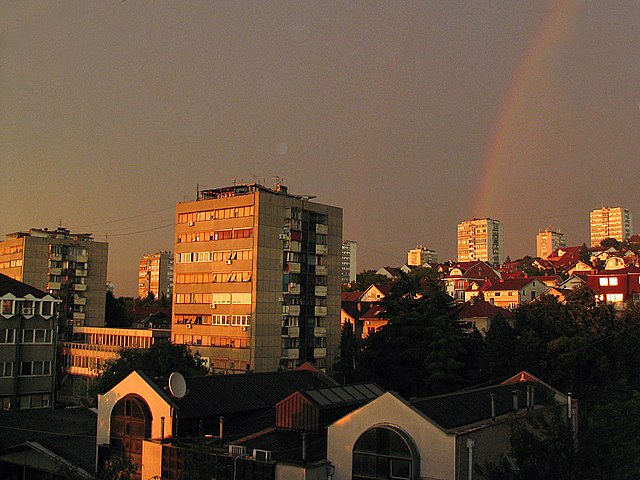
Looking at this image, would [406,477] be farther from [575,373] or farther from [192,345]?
[192,345]

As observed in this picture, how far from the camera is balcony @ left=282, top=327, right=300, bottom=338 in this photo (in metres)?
63.2

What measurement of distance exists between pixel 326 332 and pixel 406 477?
152 feet

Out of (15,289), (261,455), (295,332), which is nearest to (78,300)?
(15,289)

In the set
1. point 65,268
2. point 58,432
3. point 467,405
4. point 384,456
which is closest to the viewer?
point 384,456

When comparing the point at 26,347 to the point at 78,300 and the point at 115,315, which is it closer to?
the point at 78,300

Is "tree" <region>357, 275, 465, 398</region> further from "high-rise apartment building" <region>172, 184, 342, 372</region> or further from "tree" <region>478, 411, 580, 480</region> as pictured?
"tree" <region>478, 411, 580, 480</region>

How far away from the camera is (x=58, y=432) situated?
32125 mm

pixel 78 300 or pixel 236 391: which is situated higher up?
pixel 78 300

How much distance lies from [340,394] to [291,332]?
36949 mm

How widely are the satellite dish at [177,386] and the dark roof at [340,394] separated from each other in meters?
4.63

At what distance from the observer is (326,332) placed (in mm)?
66750

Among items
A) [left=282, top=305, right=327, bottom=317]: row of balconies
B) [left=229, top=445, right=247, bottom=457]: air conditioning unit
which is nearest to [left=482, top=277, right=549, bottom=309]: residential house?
[left=282, top=305, right=327, bottom=317]: row of balconies

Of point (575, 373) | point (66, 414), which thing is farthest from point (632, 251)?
point (66, 414)

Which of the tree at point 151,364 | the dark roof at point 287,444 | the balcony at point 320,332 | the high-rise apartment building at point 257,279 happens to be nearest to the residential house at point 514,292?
the high-rise apartment building at point 257,279
